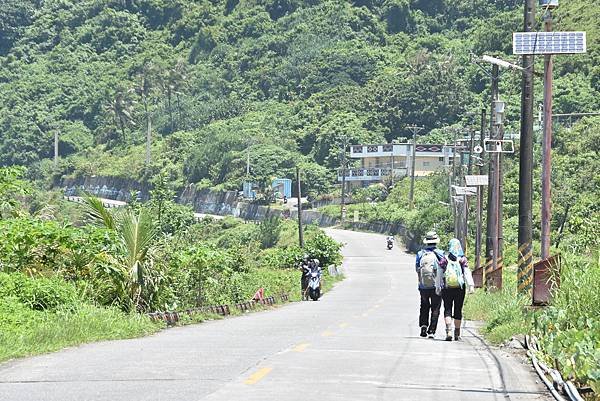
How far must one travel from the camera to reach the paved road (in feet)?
42.9

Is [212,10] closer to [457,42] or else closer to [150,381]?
[457,42]

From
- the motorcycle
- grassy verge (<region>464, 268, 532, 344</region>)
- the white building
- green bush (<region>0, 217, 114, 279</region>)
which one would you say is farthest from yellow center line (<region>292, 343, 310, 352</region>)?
the white building

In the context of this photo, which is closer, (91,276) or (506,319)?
(506,319)

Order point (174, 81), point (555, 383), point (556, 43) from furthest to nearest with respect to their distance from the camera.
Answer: point (174, 81), point (556, 43), point (555, 383)

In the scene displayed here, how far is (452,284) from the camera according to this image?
2191 centimetres

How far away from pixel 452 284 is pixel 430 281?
43 centimetres

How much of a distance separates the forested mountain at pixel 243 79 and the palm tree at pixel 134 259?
8999 cm

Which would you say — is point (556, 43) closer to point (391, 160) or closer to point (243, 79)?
point (391, 160)

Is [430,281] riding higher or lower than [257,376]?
higher

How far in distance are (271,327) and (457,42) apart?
152884mm

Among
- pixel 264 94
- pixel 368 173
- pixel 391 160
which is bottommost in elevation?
pixel 368 173

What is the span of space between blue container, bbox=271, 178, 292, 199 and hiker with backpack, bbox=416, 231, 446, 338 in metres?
104

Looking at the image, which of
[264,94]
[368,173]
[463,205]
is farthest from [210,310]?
[264,94]

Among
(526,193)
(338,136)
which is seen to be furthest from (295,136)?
(526,193)
